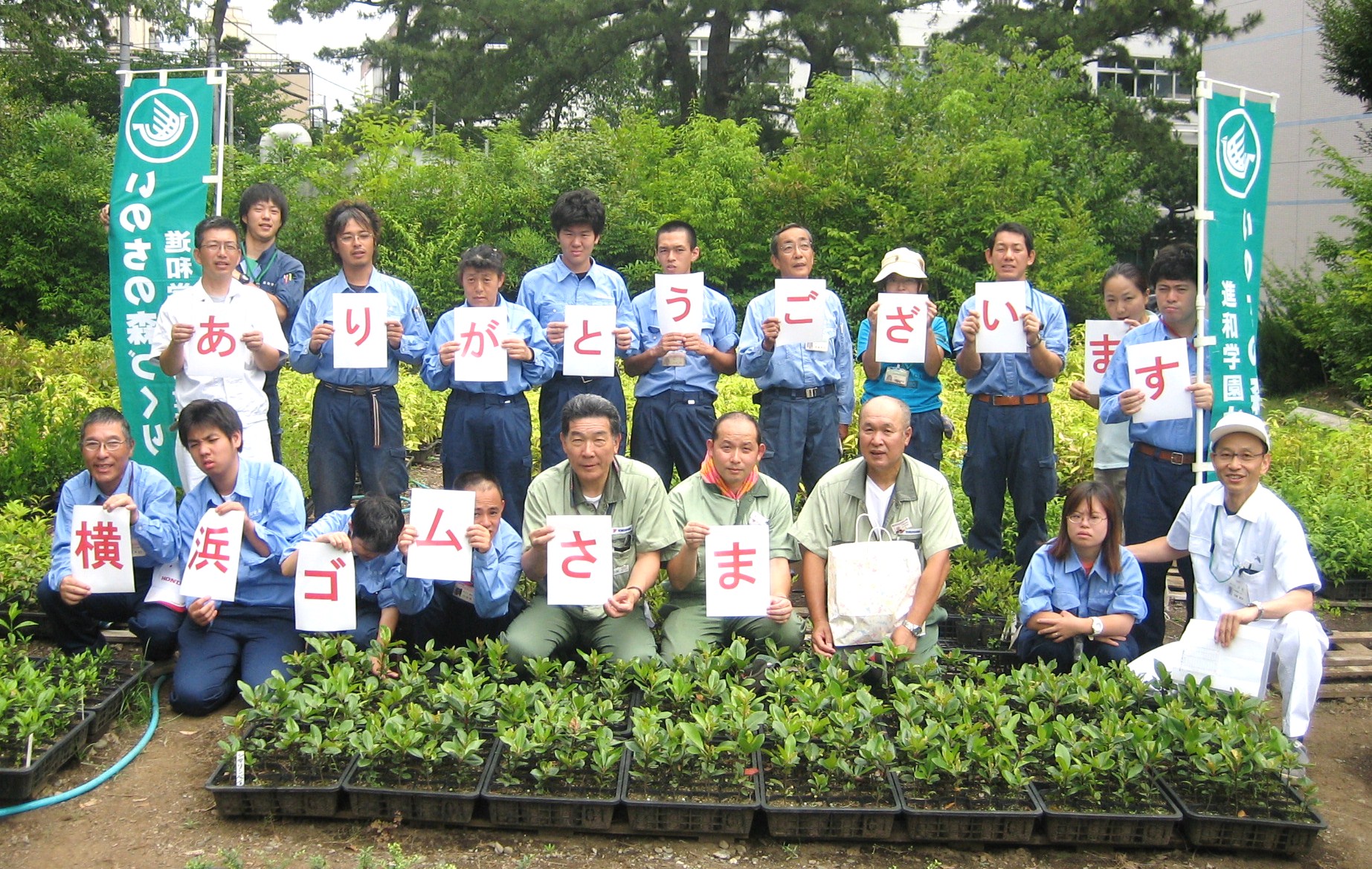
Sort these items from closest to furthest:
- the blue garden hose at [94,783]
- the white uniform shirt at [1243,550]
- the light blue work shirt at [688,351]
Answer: the blue garden hose at [94,783], the white uniform shirt at [1243,550], the light blue work shirt at [688,351]

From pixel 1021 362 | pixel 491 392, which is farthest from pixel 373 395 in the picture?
pixel 1021 362

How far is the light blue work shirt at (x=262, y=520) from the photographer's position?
5383 mm

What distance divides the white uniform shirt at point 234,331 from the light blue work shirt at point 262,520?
2.34ft

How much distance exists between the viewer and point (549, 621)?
537 cm

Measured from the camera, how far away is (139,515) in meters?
5.42

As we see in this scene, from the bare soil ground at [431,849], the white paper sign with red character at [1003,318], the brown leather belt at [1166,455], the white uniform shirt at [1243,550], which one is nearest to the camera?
the bare soil ground at [431,849]

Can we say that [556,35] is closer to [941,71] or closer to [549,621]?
[941,71]

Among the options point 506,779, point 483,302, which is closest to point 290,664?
point 506,779

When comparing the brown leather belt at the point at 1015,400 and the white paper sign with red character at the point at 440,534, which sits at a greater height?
the brown leather belt at the point at 1015,400

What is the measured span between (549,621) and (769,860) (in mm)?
1702

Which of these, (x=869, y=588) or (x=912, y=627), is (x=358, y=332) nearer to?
(x=869, y=588)

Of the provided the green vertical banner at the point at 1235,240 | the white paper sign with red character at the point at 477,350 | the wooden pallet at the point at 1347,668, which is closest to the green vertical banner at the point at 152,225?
the white paper sign with red character at the point at 477,350

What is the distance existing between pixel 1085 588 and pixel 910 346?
1.61 metres

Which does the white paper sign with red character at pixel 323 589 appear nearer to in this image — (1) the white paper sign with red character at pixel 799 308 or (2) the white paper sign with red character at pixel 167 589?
(2) the white paper sign with red character at pixel 167 589
